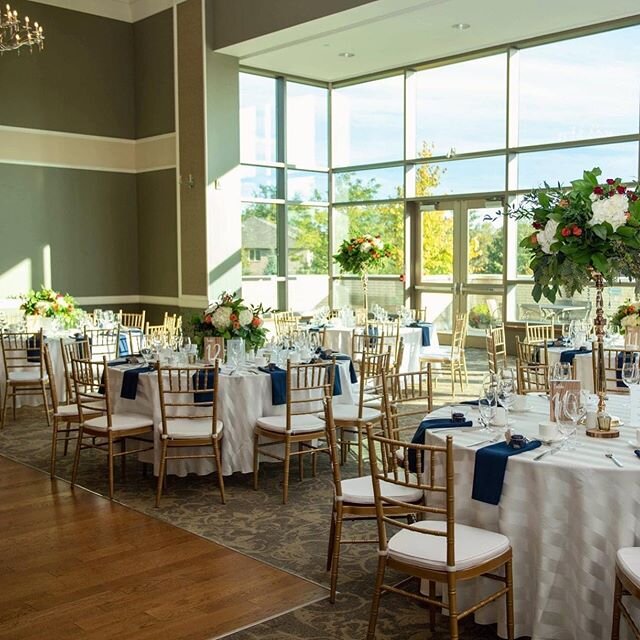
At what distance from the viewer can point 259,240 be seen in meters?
14.5

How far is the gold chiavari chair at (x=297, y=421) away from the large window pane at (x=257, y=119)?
8488mm

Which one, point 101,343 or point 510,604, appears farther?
point 101,343

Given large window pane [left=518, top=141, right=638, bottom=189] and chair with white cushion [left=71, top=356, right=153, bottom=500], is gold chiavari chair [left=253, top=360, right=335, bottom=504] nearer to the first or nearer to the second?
chair with white cushion [left=71, top=356, right=153, bottom=500]

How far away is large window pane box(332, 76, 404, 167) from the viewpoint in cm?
1472

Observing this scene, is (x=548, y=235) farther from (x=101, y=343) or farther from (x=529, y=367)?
(x=101, y=343)

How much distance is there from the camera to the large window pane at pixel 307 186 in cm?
1509

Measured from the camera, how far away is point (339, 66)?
14320 mm

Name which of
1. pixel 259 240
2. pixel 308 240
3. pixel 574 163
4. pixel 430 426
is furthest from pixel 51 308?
pixel 574 163

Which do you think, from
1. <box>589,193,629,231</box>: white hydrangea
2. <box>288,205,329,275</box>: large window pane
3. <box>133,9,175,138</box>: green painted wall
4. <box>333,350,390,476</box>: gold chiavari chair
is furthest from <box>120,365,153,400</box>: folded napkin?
<box>288,205,329,275</box>: large window pane

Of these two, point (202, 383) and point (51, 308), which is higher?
point (51, 308)

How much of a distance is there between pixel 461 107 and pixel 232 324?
A: 27.6 ft

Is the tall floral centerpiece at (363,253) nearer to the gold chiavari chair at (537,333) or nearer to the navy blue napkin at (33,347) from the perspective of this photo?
the gold chiavari chair at (537,333)

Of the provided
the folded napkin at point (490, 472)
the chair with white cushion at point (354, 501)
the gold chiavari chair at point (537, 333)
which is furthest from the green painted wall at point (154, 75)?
the folded napkin at point (490, 472)

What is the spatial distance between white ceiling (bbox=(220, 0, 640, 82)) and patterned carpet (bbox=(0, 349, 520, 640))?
6833 millimetres
